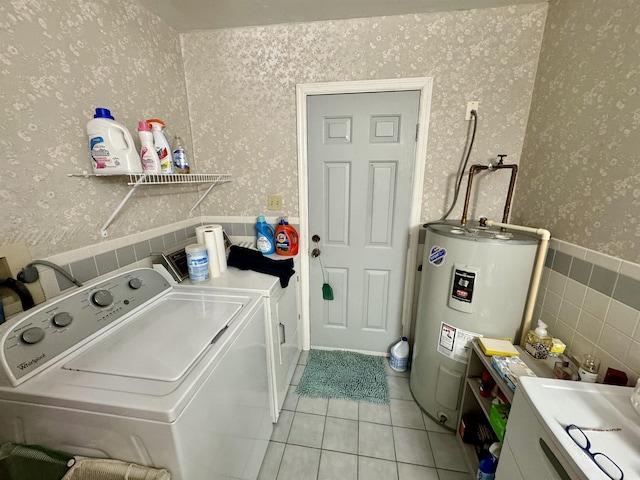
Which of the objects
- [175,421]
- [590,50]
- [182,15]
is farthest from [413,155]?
[175,421]

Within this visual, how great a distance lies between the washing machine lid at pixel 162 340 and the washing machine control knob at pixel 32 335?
0.11 meters

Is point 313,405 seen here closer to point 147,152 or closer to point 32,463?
point 32,463

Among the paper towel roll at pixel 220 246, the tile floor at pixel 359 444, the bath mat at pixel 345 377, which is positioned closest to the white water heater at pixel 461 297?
the tile floor at pixel 359 444

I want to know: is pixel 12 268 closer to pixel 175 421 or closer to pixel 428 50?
pixel 175 421

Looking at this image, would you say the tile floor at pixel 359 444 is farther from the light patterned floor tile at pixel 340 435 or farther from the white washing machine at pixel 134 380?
the white washing machine at pixel 134 380

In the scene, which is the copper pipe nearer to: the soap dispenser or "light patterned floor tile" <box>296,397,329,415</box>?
the soap dispenser

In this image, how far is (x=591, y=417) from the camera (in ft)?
2.51

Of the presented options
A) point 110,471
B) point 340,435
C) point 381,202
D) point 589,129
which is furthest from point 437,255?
point 110,471

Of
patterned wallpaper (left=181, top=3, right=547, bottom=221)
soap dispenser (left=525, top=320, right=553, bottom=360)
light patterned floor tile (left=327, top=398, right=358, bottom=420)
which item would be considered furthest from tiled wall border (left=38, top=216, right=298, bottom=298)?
soap dispenser (left=525, top=320, right=553, bottom=360)

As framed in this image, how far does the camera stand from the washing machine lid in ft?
2.55

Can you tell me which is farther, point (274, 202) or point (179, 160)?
point (274, 202)

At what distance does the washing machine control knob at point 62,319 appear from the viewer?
0.83m

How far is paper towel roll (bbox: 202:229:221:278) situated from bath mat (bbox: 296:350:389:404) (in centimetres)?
106

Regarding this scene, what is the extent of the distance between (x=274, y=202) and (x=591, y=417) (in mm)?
1841
